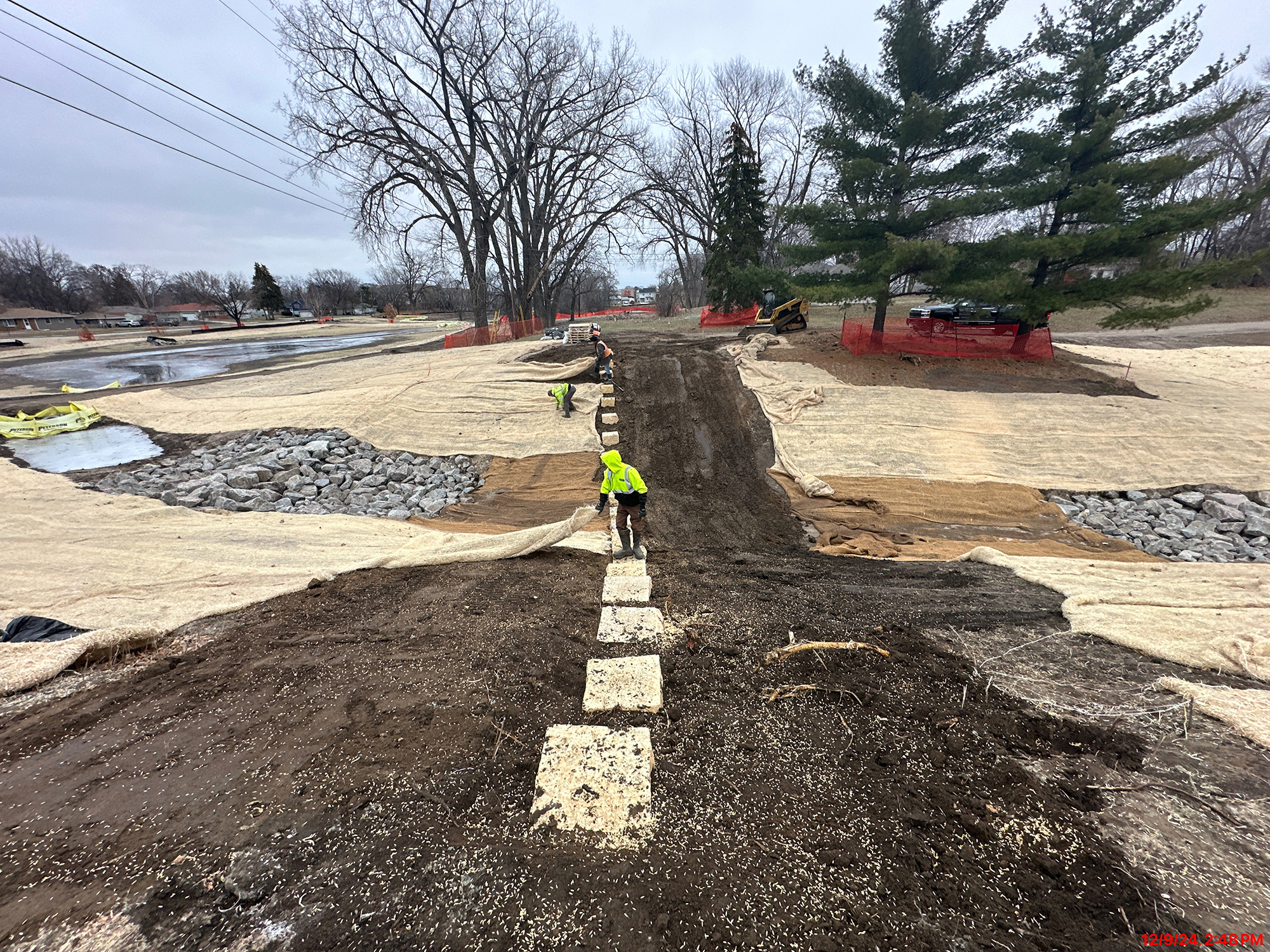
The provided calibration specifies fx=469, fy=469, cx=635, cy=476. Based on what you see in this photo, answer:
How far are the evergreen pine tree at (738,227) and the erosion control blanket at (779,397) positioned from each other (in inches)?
371

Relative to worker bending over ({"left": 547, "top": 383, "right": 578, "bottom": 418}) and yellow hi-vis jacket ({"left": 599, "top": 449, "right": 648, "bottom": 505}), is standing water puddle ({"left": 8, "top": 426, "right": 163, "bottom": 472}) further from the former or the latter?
yellow hi-vis jacket ({"left": 599, "top": 449, "right": 648, "bottom": 505})

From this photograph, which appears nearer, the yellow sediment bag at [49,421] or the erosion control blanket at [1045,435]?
the erosion control blanket at [1045,435]

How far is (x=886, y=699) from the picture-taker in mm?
3062

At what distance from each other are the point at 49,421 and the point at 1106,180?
24.3m

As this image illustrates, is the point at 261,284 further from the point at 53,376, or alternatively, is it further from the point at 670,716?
the point at 670,716

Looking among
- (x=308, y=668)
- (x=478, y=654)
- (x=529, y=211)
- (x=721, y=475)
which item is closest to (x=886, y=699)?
(x=478, y=654)

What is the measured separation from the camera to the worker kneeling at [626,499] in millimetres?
5699

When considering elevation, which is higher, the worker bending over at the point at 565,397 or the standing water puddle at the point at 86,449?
the worker bending over at the point at 565,397

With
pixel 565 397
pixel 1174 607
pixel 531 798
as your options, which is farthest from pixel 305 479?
pixel 1174 607

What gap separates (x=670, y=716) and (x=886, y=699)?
141cm

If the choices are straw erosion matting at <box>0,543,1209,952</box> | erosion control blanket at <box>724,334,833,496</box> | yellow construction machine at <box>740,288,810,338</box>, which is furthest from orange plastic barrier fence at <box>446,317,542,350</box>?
straw erosion matting at <box>0,543,1209,952</box>

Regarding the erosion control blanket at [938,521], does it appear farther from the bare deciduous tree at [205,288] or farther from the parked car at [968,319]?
the bare deciduous tree at [205,288]
